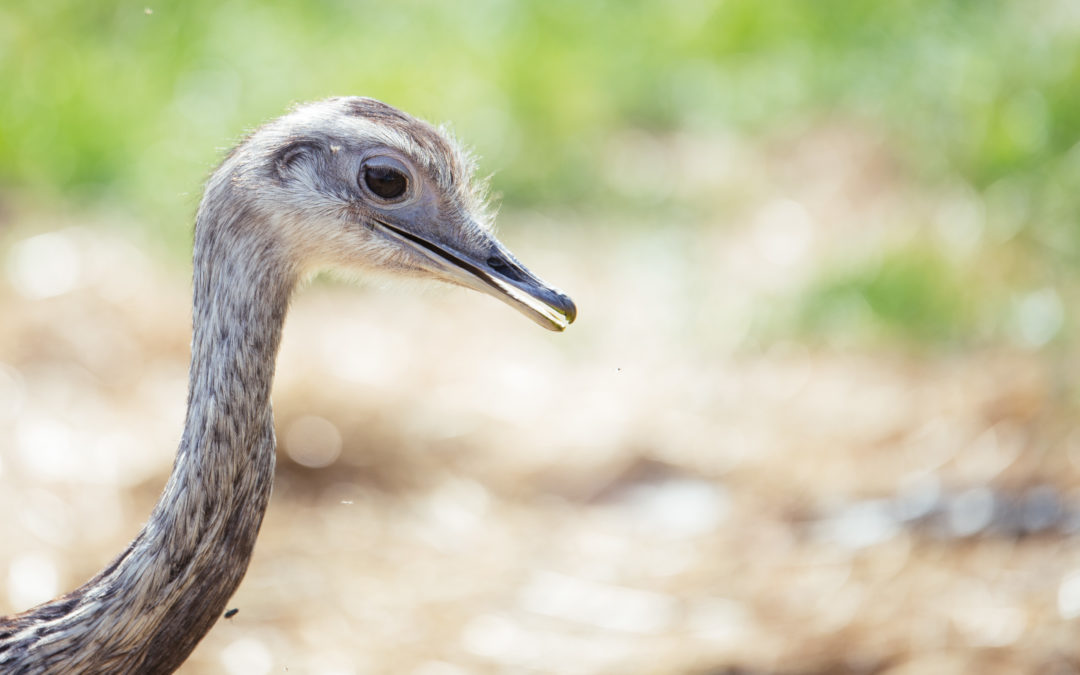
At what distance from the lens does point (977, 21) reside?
6.77 metres

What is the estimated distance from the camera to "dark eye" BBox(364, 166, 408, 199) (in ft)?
8.29

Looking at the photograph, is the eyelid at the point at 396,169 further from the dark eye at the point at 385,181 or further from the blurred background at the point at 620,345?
the blurred background at the point at 620,345

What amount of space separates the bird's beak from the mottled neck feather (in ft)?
1.08

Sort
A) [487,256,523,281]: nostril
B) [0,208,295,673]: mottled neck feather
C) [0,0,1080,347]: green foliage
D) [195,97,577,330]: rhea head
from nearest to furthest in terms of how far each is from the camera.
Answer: [0,208,295,673]: mottled neck feather < [195,97,577,330]: rhea head < [487,256,523,281]: nostril < [0,0,1080,347]: green foliage

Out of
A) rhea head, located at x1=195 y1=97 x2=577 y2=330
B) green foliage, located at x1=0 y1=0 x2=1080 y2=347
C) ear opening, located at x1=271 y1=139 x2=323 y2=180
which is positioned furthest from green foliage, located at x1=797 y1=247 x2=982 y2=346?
ear opening, located at x1=271 y1=139 x2=323 y2=180

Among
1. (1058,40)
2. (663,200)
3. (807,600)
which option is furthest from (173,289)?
(1058,40)

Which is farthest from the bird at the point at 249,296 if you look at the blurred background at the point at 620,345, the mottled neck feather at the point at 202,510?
the blurred background at the point at 620,345

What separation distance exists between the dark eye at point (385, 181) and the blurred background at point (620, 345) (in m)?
0.25

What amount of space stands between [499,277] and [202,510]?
704mm

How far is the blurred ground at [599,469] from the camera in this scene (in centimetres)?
351

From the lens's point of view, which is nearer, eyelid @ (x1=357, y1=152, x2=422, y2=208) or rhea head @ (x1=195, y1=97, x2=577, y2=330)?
rhea head @ (x1=195, y1=97, x2=577, y2=330)

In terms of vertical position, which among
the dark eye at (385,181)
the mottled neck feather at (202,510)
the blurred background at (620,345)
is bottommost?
the mottled neck feather at (202,510)

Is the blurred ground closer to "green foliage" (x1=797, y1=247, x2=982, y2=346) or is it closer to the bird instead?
"green foliage" (x1=797, y1=247, x2=982, y2=346)

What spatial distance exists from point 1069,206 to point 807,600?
2122 mm
